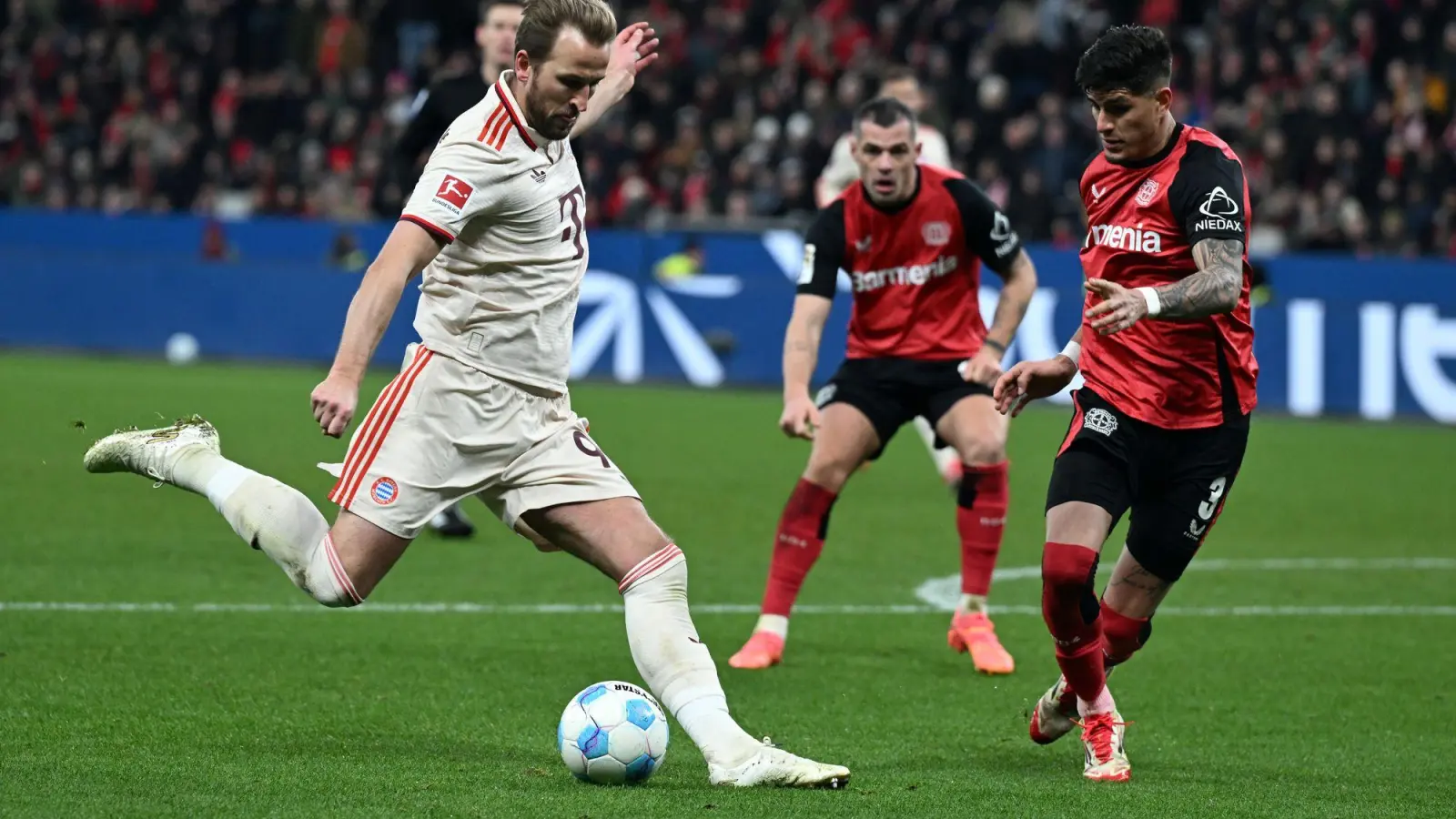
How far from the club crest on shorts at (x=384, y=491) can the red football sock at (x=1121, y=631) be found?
225cm

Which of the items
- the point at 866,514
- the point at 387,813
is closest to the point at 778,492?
the point at 866,514

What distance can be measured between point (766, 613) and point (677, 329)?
11.8 m

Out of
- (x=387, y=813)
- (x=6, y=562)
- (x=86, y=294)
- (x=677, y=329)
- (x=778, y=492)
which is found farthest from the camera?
(x=86, y=294)

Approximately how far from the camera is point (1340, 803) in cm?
536

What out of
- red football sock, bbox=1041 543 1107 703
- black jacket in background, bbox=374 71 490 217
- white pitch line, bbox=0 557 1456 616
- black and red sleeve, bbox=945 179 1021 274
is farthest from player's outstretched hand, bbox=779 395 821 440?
black jacket in background, bbox=374 71 490 217

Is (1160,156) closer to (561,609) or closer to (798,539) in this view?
(798,539)

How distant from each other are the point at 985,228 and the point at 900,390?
75 cm

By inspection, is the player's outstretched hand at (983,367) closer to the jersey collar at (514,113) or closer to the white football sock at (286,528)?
the jersey collar at (514,113)

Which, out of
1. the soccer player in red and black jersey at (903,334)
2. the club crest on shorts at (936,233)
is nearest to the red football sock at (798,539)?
the soccer player in red and black jersey at (903,334)

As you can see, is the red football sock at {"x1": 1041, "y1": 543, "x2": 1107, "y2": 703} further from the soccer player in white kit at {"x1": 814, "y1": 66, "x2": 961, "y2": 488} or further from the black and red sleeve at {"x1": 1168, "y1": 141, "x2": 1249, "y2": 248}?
the soccer player in white kit at {"x1": 814, "y1": 66, "x2": 961, "y2": 488}

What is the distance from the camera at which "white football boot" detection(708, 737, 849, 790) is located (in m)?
5.30

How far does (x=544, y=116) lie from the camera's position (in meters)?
5.34

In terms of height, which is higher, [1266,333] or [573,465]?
[573,465]

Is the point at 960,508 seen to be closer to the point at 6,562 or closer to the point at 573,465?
the point at 573,465
